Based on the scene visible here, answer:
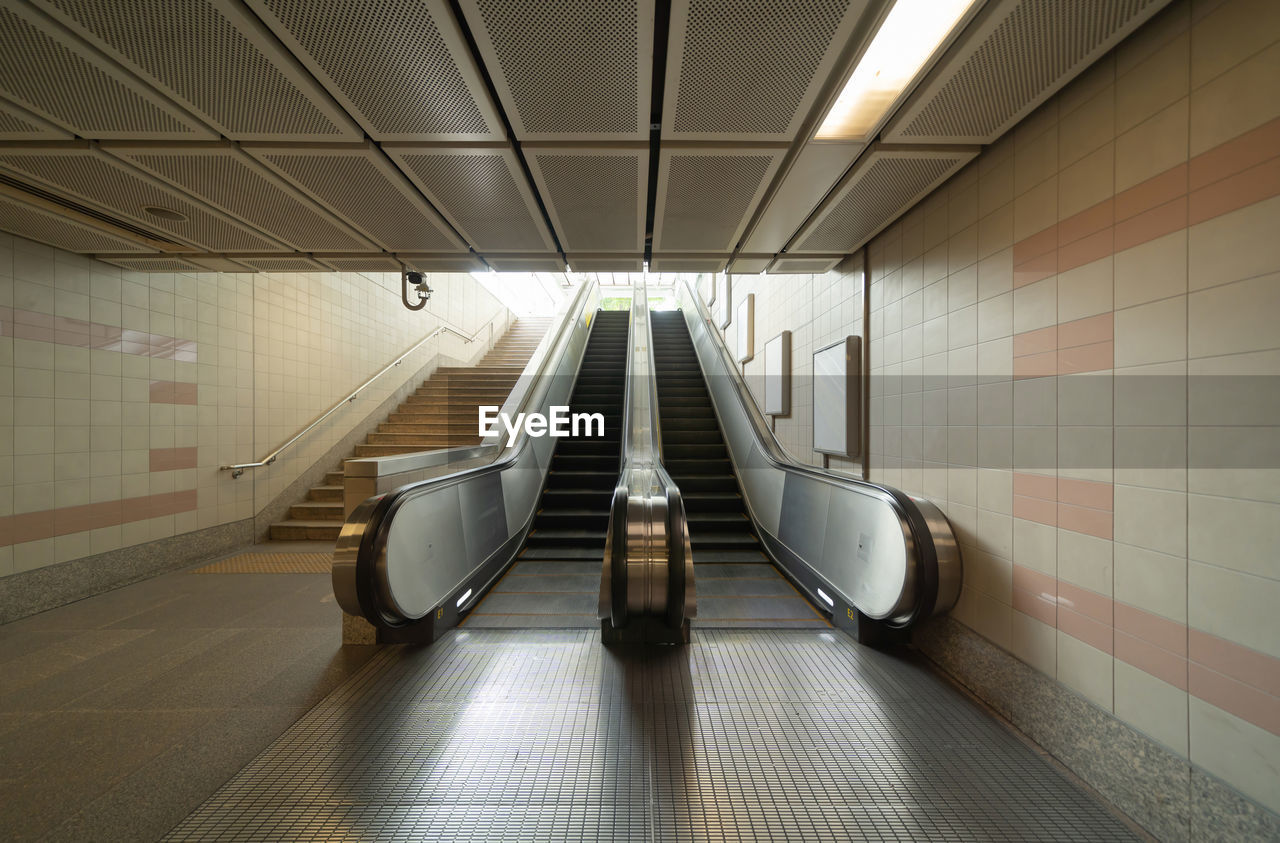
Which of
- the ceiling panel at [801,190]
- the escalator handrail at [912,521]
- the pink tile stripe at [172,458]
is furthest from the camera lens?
the pink tile stripe at [172,458]

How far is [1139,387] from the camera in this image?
1.76 m

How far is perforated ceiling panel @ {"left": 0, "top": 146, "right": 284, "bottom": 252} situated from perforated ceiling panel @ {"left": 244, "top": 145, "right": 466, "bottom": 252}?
2.61 feet

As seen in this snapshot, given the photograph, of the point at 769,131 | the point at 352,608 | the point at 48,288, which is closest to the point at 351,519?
the point at 352,608

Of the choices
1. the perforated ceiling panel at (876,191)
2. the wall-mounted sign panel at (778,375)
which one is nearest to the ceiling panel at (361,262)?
the perforated ceiling panel at (876,191)

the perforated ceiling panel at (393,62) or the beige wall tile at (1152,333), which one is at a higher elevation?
the perforated ceiling panel at (393,62)

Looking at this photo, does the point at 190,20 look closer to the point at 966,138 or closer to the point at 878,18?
the point at 878,18

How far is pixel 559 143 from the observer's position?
7.97ft

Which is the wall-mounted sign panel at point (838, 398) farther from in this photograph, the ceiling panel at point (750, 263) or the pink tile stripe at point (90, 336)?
the pink tile stripe at point (90, 336)

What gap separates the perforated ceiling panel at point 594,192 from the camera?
8.29 feet

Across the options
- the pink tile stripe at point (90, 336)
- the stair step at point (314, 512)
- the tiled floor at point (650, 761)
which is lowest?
the tiled floor at point (650, 761)

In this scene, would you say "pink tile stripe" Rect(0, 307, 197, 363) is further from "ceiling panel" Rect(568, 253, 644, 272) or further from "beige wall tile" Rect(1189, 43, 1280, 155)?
"beige wall tile" Rect(1189, 43, 1280, 155)

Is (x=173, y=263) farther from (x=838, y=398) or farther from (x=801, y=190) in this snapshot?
(x=838, y=398)

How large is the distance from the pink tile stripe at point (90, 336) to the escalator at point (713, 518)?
496 cm

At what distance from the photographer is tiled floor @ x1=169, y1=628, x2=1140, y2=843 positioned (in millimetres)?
1656
